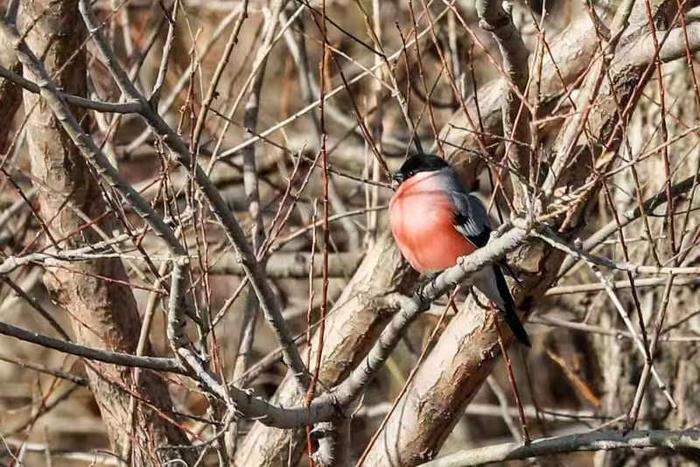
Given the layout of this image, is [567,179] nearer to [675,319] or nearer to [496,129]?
[496,129]

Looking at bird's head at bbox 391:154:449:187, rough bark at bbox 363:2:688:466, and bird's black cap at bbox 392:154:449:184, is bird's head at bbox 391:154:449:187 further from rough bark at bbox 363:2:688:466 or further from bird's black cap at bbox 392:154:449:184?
rough bark at bbox 363:2:688:466

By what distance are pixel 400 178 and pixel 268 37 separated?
717mm

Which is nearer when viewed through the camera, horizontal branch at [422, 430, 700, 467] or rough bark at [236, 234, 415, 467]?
horizontal branch at [422, 430, 700, 467]

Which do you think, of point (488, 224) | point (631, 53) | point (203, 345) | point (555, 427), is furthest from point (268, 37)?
point (555, 427)

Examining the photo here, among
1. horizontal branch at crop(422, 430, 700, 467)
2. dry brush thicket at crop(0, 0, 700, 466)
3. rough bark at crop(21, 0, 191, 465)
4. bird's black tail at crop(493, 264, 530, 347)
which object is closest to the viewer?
dry brush thicket at crop(0, 0, 700, 466)

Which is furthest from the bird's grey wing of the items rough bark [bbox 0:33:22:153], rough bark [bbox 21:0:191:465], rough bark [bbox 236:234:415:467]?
rough bark [bbox 0:33:22:153]

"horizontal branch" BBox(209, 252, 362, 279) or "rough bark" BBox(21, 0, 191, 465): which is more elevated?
"horizontal branch" BBox(209, 252, 362, 279)

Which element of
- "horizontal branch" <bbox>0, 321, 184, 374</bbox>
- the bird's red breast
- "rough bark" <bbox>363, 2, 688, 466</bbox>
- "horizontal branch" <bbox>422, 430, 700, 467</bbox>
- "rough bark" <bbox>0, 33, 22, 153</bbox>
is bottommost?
"horizontal branch" <bbox>0, 321, 184, 374</bbox>

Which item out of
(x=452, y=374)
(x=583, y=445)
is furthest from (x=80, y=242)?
(x=583, y=445)

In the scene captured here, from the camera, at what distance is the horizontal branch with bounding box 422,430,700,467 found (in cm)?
340

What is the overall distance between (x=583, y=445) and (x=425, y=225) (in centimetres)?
102

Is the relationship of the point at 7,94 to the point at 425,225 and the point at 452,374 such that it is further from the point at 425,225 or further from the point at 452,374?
the point at 452,374

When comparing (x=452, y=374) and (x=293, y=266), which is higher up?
(x=293, y=266)

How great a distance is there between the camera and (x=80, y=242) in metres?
→ 4.16
